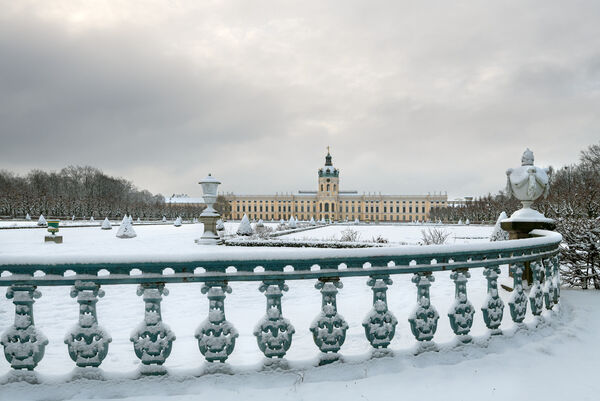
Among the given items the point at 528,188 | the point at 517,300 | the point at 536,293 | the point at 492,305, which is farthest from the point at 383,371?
the point at 528,188

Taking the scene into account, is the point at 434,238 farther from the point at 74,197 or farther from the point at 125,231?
the point at 74,197

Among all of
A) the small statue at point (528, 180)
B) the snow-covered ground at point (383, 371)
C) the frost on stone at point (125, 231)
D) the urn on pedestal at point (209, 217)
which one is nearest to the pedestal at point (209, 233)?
the urn on pedestal at point (209, 217)

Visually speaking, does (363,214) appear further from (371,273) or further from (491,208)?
(371,273)

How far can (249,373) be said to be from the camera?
2898 millimetres

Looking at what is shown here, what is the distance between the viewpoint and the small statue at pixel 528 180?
226 inches

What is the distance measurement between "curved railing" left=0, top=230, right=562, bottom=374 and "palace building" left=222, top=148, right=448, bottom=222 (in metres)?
127

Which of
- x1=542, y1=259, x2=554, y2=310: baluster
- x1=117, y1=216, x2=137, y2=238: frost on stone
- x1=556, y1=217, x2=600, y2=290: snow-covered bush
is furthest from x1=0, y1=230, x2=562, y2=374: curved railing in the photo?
x1=117, y1=216, x2=137, y2=238: frost on stone

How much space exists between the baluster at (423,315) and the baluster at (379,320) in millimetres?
241

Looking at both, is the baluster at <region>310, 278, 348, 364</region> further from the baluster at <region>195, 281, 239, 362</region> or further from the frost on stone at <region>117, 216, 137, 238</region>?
the frost on stone at <region>117, 216, 137, 238</region>

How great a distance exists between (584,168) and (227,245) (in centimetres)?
5567

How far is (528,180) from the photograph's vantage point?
227 inches

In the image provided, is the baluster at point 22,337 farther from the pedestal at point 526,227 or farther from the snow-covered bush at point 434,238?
the snow-covered bush at point 434,238

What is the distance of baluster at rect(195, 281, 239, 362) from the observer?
9.34ft

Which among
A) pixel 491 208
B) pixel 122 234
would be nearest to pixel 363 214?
pixel 491 208
